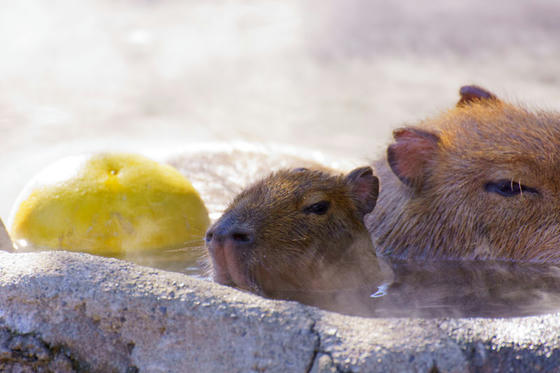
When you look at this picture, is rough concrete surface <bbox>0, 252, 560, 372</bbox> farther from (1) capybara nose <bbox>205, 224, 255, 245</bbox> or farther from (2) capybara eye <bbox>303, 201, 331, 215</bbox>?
(2) capybara eye <bbox>303, 201, 331, 215</bbox>

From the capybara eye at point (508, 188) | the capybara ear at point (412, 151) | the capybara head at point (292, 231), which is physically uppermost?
the capybara ear at point (412, 151)

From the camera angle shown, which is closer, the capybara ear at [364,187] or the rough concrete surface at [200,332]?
the rough concrete surface at [200,332]

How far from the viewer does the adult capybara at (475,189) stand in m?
2.22

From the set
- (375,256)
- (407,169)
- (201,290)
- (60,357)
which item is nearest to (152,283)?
(201,290)

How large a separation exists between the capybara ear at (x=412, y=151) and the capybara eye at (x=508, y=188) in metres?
0.26

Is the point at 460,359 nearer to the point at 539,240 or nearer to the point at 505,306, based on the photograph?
the point at 505,306

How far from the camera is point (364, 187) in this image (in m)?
2.31

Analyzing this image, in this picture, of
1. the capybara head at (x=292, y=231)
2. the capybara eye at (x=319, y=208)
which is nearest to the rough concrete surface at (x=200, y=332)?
the capybara head at (x=292, y=231)

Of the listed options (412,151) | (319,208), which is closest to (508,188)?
(412,151)

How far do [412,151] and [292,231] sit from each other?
0.64 meters

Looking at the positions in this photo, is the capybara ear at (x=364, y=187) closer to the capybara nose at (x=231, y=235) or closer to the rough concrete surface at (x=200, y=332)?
the capybara nose at (x=231, y=235)

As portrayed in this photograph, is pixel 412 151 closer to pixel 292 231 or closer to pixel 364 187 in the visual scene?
pixel 364 187

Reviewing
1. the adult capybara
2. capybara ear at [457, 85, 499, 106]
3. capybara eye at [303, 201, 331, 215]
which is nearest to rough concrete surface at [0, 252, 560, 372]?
capybara eye at [303, 201, 331, 215]

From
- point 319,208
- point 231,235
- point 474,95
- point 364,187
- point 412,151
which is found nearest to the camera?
point 231,235
